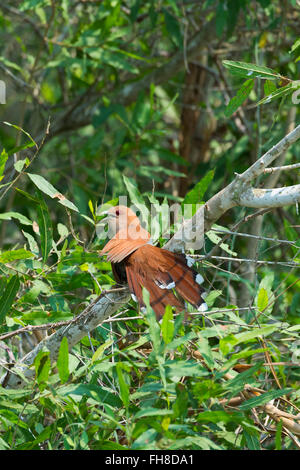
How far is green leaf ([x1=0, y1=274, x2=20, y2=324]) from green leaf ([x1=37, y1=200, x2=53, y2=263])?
0.25m

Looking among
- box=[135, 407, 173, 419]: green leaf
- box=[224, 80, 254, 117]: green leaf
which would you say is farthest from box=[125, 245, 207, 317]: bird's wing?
box=[224, 80, 254, 117]: green leaf

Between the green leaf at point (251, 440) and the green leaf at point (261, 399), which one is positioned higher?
the green leaf at point (261, 399)

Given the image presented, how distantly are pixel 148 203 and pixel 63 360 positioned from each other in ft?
7.97

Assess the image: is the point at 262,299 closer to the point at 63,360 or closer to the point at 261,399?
the point at 261,399

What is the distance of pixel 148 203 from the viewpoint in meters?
4.66

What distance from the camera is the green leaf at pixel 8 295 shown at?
2756 millimetres

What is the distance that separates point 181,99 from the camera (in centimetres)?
644

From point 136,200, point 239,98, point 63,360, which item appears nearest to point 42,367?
point 63,360

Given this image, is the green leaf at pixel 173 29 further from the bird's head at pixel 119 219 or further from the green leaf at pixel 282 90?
the green leaf at pixel 282 90

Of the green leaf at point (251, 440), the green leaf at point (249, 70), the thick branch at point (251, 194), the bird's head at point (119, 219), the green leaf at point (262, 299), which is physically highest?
the green leaf at point (249, 70)

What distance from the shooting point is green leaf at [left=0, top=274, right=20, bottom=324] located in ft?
9.04

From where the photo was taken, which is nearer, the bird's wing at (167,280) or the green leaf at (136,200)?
the bird's wing at (167,280)

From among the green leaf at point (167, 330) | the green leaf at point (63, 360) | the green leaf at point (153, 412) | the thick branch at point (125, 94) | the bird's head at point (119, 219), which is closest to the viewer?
the green leaf at point (153, 412)

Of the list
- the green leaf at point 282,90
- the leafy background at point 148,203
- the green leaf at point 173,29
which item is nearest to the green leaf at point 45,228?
the leafy background at point 148,203
